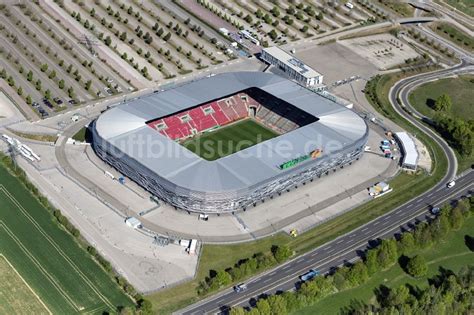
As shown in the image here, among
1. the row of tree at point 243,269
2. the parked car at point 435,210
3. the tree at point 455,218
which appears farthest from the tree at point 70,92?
the tree at point 455,218

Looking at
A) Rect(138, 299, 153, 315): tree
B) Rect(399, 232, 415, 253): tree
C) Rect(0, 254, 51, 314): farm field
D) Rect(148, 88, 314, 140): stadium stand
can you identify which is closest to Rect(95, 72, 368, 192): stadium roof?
Rect(148, 88, 314, 140): stadium stand

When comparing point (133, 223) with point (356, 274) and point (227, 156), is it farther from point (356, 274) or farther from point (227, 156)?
point (356, 274)

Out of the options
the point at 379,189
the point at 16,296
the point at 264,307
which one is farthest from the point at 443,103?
the point at 16,296

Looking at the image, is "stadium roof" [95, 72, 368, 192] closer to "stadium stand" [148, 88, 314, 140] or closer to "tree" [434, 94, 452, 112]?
"stadium stand" [148, 88, 314, 140]

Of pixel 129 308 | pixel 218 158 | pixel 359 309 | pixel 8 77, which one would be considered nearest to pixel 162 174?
pixel 218 158

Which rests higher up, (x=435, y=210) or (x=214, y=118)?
(x=435, y=210)

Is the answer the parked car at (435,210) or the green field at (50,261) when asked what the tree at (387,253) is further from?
the green field at (50,261)

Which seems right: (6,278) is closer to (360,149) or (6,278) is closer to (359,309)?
(359,309)
